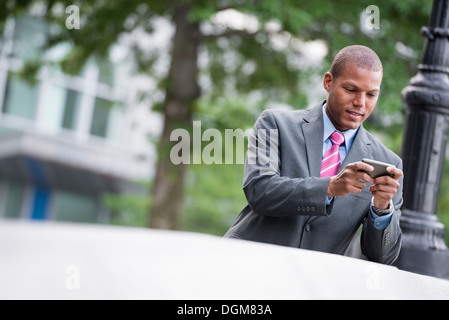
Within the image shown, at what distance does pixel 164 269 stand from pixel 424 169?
9.05 feet

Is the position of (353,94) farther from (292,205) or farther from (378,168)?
(292,205)

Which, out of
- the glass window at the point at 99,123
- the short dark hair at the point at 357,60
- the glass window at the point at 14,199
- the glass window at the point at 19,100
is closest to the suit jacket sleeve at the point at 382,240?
the short dark hair at the point at 357,60

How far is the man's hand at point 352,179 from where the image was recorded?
2.35 m

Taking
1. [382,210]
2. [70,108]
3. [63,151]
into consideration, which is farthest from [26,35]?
[382,210]

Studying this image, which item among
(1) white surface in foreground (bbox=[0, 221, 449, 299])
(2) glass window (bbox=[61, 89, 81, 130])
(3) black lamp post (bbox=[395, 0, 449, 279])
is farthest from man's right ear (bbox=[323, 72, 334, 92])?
(2) glass window (bbox=[61, 89, 81, 130])

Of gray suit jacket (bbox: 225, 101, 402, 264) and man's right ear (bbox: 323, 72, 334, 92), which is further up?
man's right ear (bbox: 323, 72, 334, 92)

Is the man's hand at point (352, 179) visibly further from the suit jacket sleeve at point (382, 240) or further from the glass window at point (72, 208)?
the glass window at point (72, 208)

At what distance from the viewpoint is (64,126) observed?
23.7 m

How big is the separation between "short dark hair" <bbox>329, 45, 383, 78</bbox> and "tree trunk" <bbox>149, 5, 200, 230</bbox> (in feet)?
26.3

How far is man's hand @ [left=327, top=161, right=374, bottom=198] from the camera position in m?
2.35

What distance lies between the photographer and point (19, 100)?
22531 millimetres

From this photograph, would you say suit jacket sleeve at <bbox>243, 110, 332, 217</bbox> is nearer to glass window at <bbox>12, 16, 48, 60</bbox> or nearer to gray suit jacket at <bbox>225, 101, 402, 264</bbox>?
gray suit jacket at <bbox>225, 101, 402, 264</bbox>
